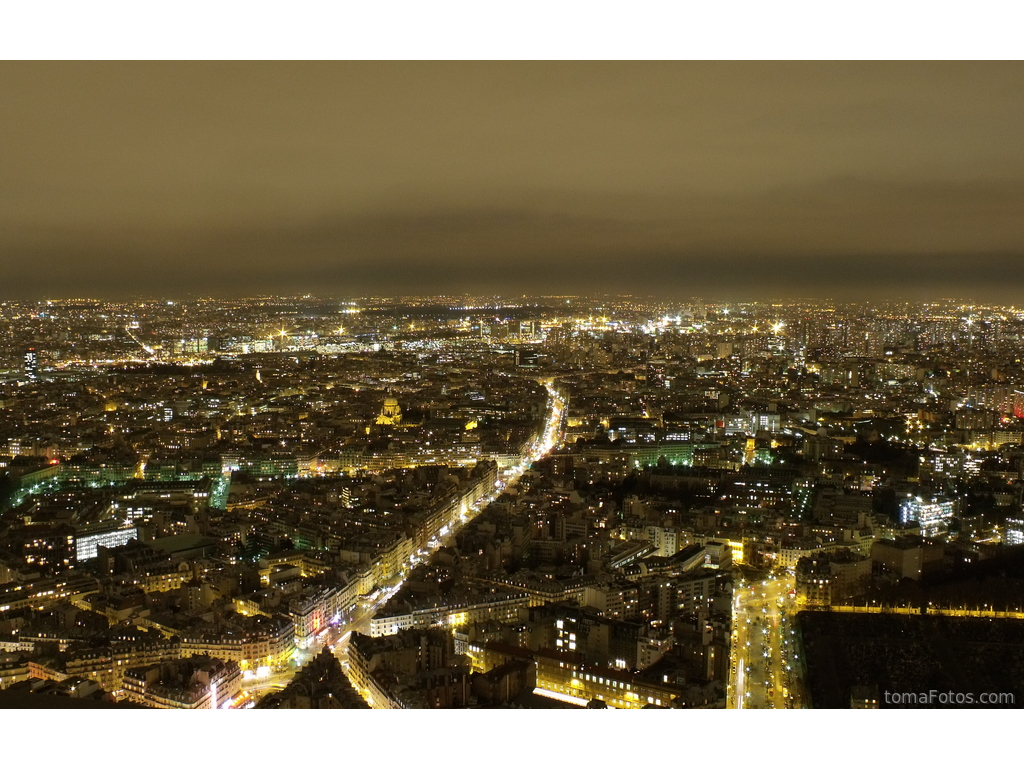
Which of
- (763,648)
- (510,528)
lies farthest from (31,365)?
(763,648)

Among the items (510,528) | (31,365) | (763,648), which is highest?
(31,365)

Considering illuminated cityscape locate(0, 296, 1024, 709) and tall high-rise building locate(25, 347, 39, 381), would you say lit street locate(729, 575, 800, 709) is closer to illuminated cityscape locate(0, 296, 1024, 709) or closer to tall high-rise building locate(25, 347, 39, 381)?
illuminated cityscape locate(0, 296, 1024, 709)

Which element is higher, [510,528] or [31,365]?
[31,365]

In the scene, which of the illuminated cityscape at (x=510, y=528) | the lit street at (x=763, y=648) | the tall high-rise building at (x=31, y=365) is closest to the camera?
the lit street at (x=763, y=648)

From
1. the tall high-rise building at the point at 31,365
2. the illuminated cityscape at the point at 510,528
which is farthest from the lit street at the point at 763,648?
the tall high-rise building at the point at 31,365

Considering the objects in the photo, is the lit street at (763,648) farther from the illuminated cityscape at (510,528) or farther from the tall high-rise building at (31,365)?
the tall high-rise building at (31,365)

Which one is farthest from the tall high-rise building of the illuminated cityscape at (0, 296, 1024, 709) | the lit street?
the lit street

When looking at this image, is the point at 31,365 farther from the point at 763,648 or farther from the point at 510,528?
the point at 763,648

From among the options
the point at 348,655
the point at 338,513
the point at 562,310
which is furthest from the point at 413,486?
the point at 562,310

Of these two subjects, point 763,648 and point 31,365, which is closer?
point 763,648
